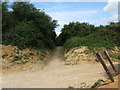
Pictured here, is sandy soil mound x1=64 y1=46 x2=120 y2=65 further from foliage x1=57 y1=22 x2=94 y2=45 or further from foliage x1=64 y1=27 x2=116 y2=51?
foliage x1=57 y1=22 x2=94 y2=45

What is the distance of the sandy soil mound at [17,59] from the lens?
1052 centimetres

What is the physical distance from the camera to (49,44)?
801 inches

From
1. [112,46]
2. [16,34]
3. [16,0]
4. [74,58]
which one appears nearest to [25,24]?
[16,34]

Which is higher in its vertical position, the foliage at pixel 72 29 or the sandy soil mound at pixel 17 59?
the foliage at pixel 72 29

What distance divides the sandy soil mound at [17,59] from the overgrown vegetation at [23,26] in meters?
0.86

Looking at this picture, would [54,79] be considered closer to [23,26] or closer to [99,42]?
[99,42]

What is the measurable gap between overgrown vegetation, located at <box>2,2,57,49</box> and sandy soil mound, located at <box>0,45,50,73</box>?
861mm

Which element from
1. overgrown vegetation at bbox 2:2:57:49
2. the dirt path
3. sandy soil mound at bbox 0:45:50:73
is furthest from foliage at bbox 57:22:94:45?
the dirt path

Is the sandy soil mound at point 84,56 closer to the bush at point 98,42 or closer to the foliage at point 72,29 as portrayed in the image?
the bush at point 98,42

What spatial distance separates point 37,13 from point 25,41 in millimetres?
5857

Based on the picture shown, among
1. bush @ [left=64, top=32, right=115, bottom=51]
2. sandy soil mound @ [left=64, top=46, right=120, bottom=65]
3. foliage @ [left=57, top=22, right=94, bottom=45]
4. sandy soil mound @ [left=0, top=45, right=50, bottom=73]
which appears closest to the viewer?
sandy soil mound @ [left=0, top=45, right=50, bottom=73]

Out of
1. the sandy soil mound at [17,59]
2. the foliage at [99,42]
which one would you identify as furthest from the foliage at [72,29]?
the sandy soil mound at [17,59]

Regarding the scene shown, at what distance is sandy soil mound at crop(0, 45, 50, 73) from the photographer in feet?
34.5

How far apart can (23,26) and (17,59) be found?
496 centimetres
